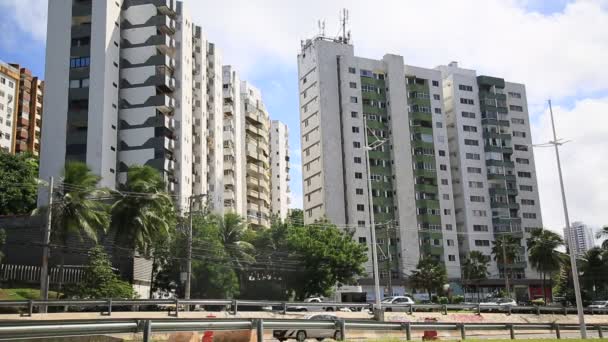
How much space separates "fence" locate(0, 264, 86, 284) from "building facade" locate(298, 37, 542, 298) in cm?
5052

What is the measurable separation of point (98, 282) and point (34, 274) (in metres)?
12.5

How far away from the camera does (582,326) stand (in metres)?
29.3

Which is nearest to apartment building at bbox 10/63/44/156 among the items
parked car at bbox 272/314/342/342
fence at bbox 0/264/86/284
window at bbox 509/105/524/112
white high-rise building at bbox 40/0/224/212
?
white high-rise building at bbox 40/0/224/212

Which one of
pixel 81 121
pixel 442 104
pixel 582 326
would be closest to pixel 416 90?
pixel 442 104

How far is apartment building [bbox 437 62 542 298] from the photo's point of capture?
117 metres

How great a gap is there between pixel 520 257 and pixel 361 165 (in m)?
35.8

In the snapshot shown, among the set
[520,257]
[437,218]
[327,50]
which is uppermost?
[327,50]

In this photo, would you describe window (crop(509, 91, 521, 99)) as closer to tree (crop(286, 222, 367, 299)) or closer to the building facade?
the building facade

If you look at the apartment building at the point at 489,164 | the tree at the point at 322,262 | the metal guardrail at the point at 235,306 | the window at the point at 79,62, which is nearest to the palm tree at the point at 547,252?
the metal guardrail at the point at 235,306

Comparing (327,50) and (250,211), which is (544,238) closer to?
(327,50)

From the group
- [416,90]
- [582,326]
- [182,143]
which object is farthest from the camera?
[416,90]

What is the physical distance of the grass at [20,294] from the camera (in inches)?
2006

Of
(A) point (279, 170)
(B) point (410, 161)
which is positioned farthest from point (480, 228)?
(A) point (279, 170)

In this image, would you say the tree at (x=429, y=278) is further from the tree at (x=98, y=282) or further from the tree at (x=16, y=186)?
the tree at (x=16, y=186)
